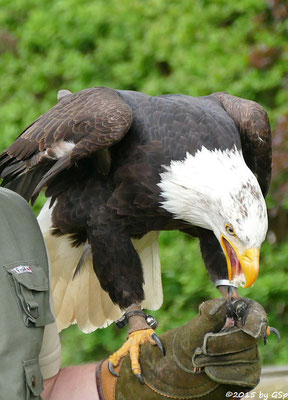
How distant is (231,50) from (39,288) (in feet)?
11.5

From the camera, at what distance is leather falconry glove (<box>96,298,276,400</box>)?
2473mm

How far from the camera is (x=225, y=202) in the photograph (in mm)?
2977

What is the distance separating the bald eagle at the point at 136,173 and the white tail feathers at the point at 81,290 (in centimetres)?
4

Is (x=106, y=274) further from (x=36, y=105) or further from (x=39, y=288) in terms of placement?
(x=36, y=105)

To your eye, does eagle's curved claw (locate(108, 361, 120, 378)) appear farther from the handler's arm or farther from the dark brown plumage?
the dark brown plumage

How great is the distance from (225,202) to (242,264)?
0.26 m

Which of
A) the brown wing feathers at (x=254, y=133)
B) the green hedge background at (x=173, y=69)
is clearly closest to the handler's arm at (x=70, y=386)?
the brown wing feathers at (x=254, y=133)

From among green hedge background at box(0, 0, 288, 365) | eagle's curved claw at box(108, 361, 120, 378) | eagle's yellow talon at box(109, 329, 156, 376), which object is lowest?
green hedge background at box(0, 0, 288, 365)

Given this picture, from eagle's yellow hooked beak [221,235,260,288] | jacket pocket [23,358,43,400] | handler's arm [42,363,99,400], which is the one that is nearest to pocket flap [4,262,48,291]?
jacket pocket [23,358,43,400]

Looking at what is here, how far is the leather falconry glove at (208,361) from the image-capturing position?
2.47 m

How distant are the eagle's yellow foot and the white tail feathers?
2.39ft

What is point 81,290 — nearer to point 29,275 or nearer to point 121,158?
point 121,158

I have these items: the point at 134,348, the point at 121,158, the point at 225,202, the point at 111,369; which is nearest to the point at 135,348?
the point at 134,348

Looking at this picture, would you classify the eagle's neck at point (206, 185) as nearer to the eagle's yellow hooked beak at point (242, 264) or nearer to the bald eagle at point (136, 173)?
the bald eagle at point (136, 173)
